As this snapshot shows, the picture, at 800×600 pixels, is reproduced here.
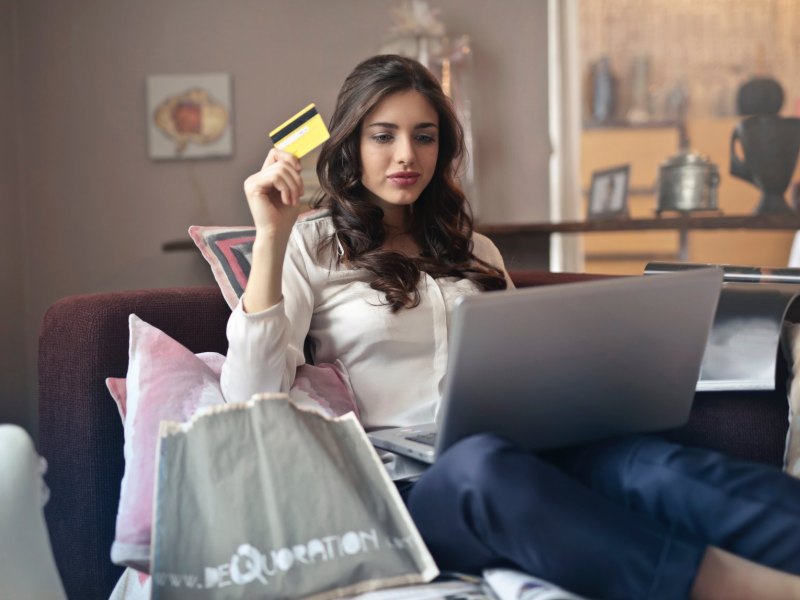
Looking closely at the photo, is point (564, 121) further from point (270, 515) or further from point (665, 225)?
point (270, 515)

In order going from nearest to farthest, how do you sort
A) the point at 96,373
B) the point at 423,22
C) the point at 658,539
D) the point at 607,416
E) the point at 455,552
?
the point at 658,539 → the point at 455,552 → the point at 607,416 → the point at 96,373 → the point at 423,22

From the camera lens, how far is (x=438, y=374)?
167cm

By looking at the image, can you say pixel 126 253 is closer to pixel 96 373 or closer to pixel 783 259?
pixel 96 373

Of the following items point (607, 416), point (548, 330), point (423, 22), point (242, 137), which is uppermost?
point (423, 22)

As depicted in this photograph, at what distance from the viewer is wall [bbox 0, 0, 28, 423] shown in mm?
3479

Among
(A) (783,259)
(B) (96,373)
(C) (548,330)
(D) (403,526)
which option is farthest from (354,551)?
(A) (783,259)

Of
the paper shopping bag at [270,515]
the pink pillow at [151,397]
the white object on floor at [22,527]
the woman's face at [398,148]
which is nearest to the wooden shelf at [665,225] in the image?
the woman's face at [398,148]

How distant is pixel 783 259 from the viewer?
4.16 metres

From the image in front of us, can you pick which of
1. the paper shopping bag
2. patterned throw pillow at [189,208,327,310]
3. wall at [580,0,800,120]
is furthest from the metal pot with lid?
the paper shopping bag

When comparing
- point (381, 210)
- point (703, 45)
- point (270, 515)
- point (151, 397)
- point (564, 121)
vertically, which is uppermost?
point (703, 45)

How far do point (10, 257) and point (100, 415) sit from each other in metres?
2.30

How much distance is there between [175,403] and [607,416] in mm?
623

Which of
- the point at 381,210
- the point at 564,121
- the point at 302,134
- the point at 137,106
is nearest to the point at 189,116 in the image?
the point at 137,106

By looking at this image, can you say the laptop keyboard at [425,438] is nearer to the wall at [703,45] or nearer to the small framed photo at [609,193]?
the small framed photo at [609,193]
